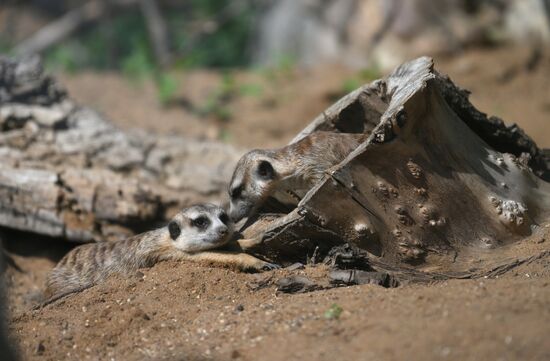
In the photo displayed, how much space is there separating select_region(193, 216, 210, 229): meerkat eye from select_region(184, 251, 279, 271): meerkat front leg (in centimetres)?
23

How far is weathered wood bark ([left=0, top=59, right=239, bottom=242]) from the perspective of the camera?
6316 mm

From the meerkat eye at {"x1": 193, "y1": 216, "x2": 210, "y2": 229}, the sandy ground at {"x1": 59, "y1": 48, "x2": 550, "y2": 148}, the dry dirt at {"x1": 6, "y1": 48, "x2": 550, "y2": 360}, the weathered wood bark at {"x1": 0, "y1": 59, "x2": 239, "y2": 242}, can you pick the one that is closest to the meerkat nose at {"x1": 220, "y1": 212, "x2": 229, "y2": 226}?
the meerkat eye at {"x1": 193, "y1": 216, "x2": 210, "y2": 229}

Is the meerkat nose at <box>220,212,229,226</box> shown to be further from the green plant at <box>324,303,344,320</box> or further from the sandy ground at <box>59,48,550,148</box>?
the sandy ground at <box>59,48,550,148</box>

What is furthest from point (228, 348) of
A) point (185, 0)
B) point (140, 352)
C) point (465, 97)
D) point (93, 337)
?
point (185, 0)

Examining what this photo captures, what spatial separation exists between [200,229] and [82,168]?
6.70 ft

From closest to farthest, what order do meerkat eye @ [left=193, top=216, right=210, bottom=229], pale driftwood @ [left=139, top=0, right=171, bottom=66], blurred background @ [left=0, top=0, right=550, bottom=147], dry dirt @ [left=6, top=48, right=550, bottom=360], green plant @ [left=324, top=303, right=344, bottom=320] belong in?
dry dirt @ [left=6, top=48, right=550, bottom=360], green plant @ [left=324, top=303, right=344, bottom=320], meerkat eye @ [left=193, top=216, right=210, bottom=229], blurred background @ [left=0, top=0, right=550, bottom=147], pale driftwood @ [left=139, top=0, right=171, bottom=66]

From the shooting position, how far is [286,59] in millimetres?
12320

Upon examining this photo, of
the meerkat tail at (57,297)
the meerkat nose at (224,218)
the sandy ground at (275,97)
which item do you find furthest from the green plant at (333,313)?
the sandy ground at (275,97)

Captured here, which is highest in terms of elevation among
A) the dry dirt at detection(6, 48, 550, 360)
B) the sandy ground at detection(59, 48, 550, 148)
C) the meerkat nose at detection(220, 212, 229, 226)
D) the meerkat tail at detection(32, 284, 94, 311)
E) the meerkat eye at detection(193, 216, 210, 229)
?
the sandy ground at detection(59, 48, 550, 148)

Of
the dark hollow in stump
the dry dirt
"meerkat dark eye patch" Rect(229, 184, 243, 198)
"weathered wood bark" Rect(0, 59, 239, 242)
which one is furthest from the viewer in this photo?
"weathered wood bark" Rect(0, 59, 239, 242)

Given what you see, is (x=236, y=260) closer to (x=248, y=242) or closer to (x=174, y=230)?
(x=248, y=242)

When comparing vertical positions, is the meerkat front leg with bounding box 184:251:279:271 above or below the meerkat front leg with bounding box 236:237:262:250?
below

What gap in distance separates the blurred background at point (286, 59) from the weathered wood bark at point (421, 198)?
4436 millimetres

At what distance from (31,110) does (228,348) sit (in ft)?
14.6
